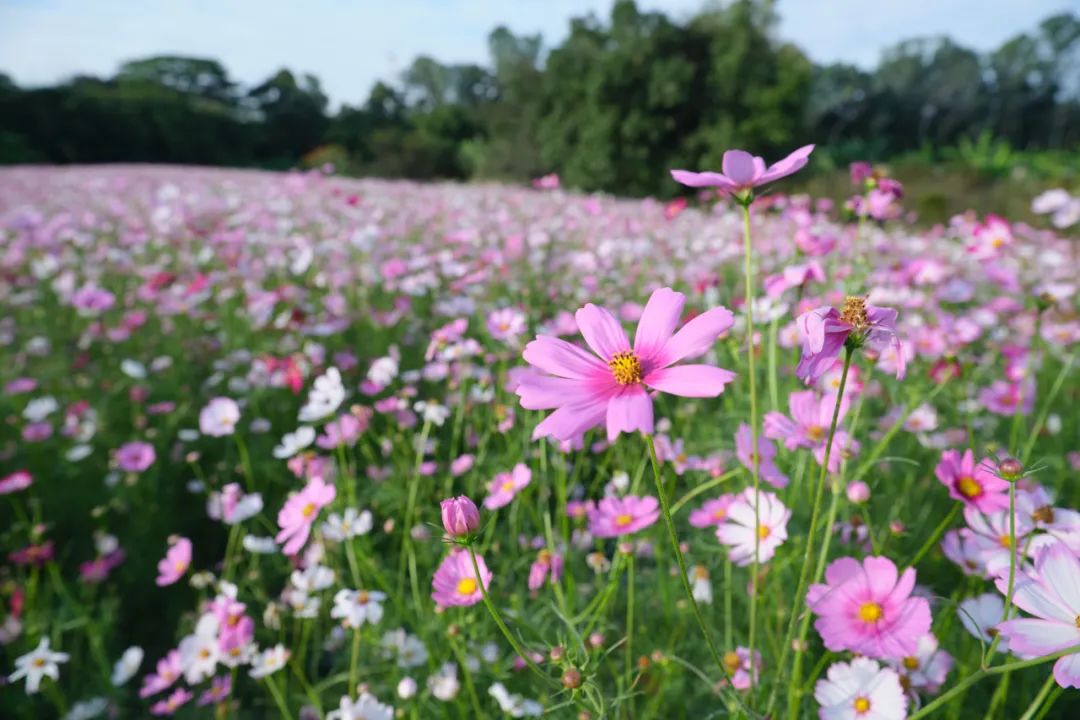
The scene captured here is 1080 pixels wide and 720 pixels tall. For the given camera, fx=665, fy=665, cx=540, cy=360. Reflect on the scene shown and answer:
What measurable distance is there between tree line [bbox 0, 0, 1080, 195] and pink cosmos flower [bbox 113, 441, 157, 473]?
8703mm

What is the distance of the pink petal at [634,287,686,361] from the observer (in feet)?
1.91

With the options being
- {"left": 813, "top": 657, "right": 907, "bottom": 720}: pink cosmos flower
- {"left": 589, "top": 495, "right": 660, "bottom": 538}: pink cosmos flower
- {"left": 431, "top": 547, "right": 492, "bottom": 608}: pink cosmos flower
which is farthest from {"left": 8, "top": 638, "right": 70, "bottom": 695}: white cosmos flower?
{"left": 813, "top": 657, "right": 907, "bottom": 720}: pink cosmos flower

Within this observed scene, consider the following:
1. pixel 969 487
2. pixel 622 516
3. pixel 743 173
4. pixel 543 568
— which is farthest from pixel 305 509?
pixel 969 487

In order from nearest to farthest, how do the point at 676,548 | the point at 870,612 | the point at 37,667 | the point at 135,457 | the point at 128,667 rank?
the point at 676,548 → the point at 870,612 → the point at 37,667 → the point at 128,667 → the point at 135,457

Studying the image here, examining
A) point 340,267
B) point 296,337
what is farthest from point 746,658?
point 340,267

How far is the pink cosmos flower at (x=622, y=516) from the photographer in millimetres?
928

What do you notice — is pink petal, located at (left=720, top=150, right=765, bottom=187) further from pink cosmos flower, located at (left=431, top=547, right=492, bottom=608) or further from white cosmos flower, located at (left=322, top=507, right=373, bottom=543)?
white cosmos flower, located at (left=322, top=507, right=373, bottom=543)

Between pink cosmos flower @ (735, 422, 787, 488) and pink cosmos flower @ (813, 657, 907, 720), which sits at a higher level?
pink cosmos flower @ (735, 422, 787, 488)

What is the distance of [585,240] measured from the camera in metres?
3.21

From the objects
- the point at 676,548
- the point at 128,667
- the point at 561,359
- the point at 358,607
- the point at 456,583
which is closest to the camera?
the point at 676,548

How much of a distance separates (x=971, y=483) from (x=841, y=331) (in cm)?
39

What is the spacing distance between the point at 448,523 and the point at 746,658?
21.6 inches

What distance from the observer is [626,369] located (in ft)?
1.87

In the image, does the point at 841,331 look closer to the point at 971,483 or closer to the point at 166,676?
the point at 971,483
